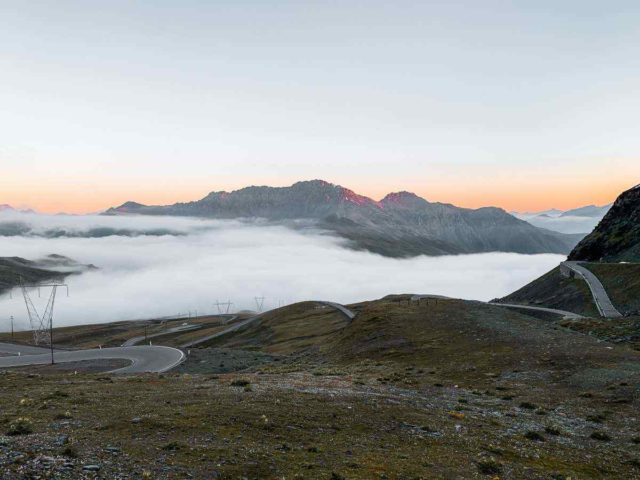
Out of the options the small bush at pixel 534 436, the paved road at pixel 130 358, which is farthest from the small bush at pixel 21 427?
the paved road at pixel 130 358

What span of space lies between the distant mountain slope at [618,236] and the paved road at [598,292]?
1796cm

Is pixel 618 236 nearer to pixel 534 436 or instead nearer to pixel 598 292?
pixel 598 292

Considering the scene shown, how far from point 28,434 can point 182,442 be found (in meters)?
8.47

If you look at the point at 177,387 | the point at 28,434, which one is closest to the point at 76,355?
the point at 177,387

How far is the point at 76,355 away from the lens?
90.4 metres

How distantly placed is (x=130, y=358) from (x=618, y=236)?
172261 millimetres

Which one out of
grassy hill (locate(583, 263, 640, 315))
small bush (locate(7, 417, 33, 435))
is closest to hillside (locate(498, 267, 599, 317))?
grassy hill (locate(583, 263, 640, 315))

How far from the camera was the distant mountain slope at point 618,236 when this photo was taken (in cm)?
15027

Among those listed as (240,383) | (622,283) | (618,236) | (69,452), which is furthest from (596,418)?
(618,236)

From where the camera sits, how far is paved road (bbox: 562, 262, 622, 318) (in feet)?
304

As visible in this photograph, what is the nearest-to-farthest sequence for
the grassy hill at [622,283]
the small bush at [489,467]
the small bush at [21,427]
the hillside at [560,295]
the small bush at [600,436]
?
the small bush at [489,467], the small bush at [21,427], the small bush at [600,436], the grassy hill at [622,283], the hillside at [560,295]

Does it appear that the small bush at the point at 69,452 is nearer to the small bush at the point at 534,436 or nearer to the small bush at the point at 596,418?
the small bush at the point at 534,436

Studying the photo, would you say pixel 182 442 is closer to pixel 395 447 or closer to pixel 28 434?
pixel 28 434

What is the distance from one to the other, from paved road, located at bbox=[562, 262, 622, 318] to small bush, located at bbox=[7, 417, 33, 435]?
99.5m
